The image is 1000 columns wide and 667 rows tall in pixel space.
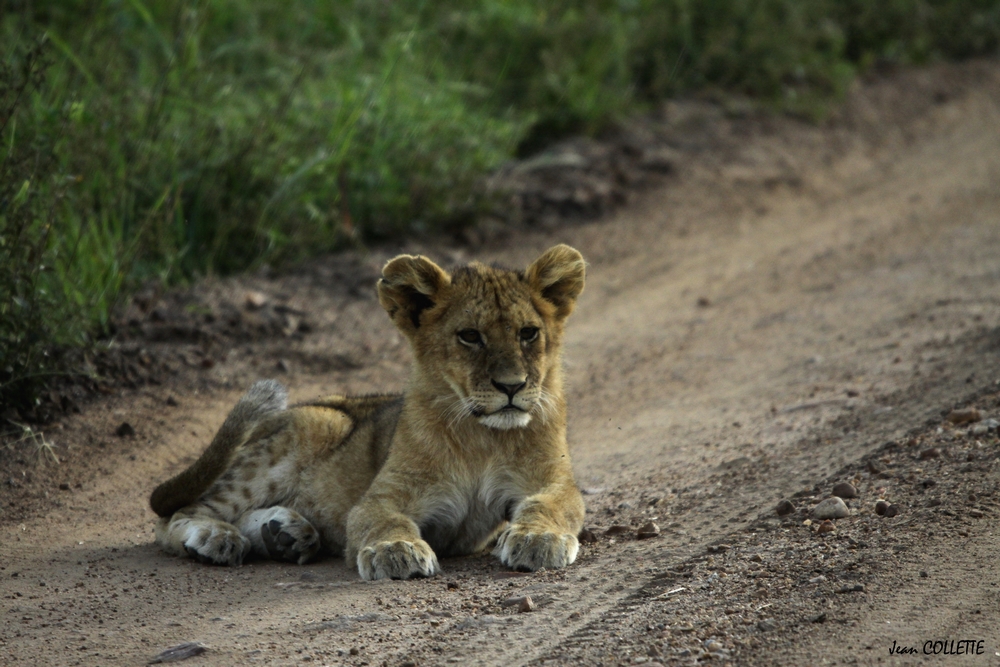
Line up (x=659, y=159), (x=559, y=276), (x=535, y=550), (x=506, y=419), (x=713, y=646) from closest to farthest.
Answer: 1. (x=713, y=646)
2. (x=535, y=550)
3. (x=506, y=419)
4. (x=559, y=276)
5. (x=659, y=159)

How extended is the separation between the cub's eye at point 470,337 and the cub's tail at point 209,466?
117cm

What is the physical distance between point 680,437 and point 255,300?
336 centimetres

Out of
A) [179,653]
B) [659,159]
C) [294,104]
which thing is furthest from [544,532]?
[659,159]

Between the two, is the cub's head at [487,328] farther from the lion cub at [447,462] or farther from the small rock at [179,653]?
the small rock at [179,653]

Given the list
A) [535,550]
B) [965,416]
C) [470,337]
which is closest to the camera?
[535,550]

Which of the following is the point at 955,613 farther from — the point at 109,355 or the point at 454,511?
the point at 109,355

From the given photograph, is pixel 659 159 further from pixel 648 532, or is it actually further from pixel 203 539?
pixel 203 539

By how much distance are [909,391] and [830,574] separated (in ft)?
7.95

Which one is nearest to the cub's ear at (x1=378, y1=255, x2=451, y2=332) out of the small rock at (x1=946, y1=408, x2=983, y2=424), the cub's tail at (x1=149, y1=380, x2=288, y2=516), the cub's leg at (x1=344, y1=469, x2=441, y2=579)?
the cub's leg at (x1=344, y1=469, x2=441, y2=579)

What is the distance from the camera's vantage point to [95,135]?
7.79 metres

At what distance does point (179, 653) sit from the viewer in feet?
12.4

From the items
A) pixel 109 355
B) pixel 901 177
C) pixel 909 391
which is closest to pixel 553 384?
pixel 909 391

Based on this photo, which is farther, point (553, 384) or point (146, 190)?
point (146, 190)

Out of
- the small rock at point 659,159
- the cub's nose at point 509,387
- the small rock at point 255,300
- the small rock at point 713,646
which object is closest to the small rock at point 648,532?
the cub's nose at point 509,387
